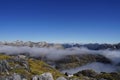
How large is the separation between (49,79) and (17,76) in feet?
84.9

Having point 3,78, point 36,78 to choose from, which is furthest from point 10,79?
point 36,78

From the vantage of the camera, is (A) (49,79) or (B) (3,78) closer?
(B) (3,78)

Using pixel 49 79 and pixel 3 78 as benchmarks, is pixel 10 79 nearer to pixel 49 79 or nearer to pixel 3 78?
pixel 3 78

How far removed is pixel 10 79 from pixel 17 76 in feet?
20.6

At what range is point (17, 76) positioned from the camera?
579 ft

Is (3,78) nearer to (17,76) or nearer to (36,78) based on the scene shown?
(17,76)

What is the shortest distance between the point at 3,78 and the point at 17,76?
1035 cm

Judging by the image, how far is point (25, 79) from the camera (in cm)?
18400

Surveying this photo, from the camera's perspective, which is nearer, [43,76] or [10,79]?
[10,79]

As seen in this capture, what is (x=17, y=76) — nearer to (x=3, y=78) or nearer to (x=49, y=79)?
(x=3, y=78)

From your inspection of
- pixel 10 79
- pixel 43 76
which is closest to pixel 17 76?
pixel 10 79

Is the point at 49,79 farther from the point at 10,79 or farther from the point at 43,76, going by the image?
the point at 10,79

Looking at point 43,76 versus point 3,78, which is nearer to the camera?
point 3,78

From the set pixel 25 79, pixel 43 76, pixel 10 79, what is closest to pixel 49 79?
pixel 43 76
